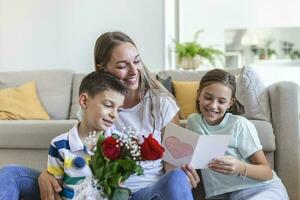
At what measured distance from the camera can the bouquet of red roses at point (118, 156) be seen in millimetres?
1110

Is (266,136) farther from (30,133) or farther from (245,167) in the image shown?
(30,133)

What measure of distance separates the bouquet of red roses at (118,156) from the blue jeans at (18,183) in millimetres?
298

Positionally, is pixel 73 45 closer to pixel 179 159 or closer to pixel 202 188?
pixel 202 188

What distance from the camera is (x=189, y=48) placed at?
3.97 meters

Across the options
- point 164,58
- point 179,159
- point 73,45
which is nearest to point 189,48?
point 164,58

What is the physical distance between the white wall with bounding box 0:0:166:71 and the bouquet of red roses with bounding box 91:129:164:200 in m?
2.95

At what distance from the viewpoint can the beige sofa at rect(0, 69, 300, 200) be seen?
2.03 meters

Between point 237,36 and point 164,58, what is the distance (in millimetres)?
2663

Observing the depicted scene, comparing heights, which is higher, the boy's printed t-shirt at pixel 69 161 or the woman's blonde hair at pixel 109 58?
the woman's blonde hair at pixel 109 58

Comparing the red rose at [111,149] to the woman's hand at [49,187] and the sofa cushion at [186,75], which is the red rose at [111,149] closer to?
the woman's hand at [49,187]

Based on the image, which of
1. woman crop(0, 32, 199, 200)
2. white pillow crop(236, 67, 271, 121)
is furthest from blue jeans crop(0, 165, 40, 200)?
white pillow crop(236, 67, 271, 121)

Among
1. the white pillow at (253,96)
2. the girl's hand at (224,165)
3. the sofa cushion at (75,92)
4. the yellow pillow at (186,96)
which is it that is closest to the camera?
the girl's hand at (224,165)

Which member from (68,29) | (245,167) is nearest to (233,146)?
(245,167)

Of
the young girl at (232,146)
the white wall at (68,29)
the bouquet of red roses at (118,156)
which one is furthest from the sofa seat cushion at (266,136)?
the white wall at (68,29)
